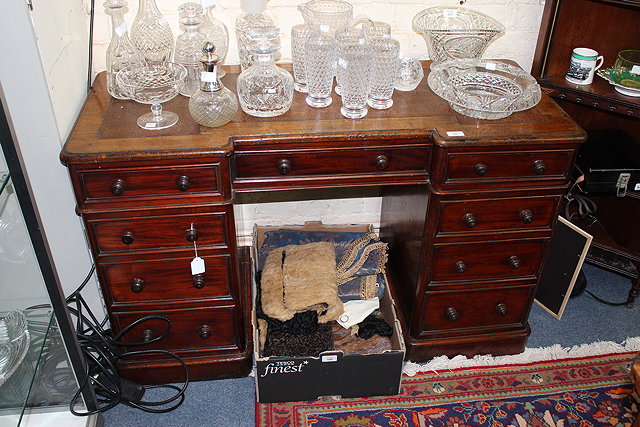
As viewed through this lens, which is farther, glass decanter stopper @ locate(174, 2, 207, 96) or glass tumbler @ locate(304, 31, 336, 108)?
glass decanter stopper @ locate(174, 2, 207, 96)

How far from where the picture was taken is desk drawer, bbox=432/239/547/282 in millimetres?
1819

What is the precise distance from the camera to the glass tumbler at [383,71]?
1659mm

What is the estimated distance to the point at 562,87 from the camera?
205cm

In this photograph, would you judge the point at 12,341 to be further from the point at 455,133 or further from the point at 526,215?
the point at 526,215

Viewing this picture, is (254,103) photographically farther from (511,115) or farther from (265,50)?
(511,115)

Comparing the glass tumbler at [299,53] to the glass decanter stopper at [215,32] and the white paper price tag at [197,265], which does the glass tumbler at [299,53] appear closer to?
the glass decanter stopper at [215,32]

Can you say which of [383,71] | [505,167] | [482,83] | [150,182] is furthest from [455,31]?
[150,182]

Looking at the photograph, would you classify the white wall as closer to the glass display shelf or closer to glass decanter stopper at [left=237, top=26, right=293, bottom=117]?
the glass display shelf

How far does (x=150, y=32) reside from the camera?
5.88 feet

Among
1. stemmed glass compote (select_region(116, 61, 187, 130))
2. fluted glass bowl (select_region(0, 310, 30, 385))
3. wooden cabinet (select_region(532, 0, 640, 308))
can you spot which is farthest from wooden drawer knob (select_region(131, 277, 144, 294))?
wooden cabinet (select_region(532, 0, 640, 308))

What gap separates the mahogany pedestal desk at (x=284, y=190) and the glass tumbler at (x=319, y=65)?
0.16 feet

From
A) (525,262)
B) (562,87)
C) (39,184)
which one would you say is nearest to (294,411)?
(525,262)

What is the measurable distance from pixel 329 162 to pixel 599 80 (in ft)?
3.60

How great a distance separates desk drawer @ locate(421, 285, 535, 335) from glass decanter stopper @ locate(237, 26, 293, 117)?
2.48ft
